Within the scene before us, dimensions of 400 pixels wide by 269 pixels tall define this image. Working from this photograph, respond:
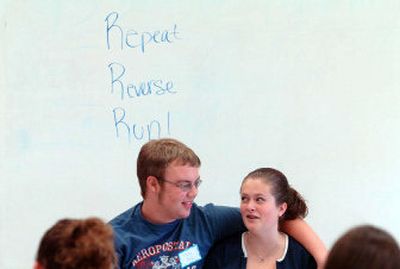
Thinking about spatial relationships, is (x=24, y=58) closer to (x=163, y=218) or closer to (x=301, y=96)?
(x=163, y=218)

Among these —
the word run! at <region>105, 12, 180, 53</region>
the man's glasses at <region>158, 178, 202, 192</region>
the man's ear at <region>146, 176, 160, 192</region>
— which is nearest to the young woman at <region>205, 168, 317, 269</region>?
the man's glasses at <region>158, 178, 202, 192</region>

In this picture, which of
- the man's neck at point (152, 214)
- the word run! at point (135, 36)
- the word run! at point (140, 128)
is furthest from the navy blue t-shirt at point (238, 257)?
the word run! at point (135, 36)

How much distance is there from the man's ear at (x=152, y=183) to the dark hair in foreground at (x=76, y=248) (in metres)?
0.57

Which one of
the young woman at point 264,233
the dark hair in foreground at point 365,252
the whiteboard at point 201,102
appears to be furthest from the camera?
the whiteboard at point 201,102

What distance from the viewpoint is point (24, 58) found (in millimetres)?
1849

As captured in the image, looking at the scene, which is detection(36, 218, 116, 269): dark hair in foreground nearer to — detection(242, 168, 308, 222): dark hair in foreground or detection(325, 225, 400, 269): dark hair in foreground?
detection(325, 225, 400, 269): dark hair in foreground

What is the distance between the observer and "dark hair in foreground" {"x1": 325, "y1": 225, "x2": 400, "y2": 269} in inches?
37.7

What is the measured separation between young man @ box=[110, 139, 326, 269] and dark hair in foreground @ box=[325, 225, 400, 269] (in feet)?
2.25

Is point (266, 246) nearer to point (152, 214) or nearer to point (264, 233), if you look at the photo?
point (264, 233)

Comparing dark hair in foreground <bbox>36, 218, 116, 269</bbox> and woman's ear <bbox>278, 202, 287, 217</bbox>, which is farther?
woman's ear <bbox>278, 202, 287, 217</bbox>

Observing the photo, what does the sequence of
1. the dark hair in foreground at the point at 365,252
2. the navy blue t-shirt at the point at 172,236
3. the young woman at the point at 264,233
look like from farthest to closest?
the young woman at the point at 264,233 → the navy blue t-shirt at the point at 172,236 → the dark hair in foreground at the point at 365,252

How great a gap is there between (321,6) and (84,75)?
0.89m

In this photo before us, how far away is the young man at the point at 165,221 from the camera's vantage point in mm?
1604

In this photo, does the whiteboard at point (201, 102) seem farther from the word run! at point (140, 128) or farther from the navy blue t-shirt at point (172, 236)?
the navy blue t-shirt at point (172, 236)
